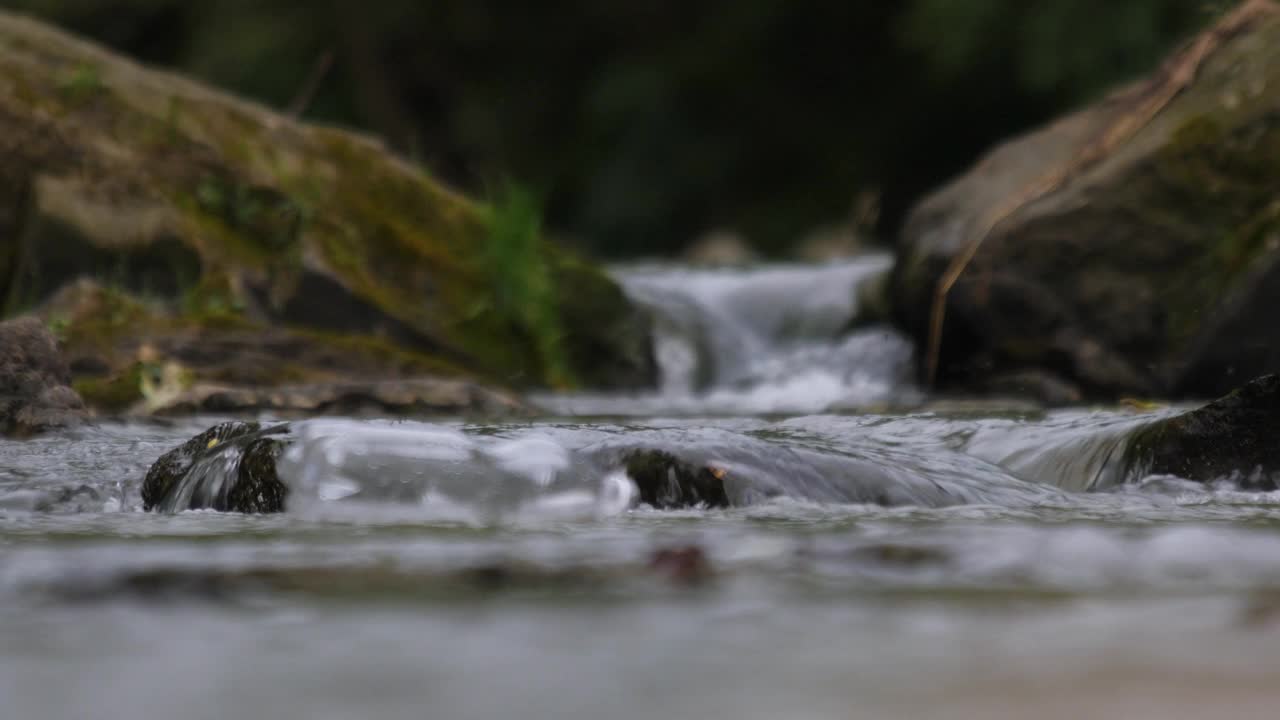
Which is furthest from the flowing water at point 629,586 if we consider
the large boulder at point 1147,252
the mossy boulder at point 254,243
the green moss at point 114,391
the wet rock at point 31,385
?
the large boulder at point 1147,252

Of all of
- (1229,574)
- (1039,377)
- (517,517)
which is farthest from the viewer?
(1039,377)

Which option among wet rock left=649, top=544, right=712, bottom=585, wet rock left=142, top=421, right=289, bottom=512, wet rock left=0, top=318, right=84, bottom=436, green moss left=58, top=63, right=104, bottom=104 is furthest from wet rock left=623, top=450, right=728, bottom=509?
green moss left=58, top=63, right=104, bottom=104

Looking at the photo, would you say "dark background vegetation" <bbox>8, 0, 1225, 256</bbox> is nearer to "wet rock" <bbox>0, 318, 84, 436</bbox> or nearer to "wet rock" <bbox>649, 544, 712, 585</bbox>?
"wet rock" <bbox>0, 318, 84, 436</bbox>

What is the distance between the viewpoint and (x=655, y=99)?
→ 18.7 metres

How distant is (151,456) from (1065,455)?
2.02 meters

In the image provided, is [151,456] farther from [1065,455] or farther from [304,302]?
[304,302]

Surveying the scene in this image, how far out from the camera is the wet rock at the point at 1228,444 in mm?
3256

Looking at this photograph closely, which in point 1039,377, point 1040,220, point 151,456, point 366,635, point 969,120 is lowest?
point 366,635

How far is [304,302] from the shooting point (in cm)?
699

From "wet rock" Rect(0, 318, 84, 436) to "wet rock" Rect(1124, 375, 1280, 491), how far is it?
2671 mm

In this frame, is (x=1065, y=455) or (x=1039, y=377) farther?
(x=1039, y=377)

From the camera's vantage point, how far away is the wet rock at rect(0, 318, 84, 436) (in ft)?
13.8

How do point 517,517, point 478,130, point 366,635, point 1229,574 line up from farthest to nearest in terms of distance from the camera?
1. point 478,130
2. point 517,517
3. point 1229,574
4. point 366,635

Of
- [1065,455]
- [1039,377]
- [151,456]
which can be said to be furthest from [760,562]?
[1039,377]
